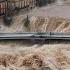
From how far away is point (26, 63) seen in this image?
8.24m

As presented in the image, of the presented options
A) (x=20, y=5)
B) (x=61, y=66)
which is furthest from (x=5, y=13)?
(x=61, y=66)

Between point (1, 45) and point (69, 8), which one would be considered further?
point (69, 8)

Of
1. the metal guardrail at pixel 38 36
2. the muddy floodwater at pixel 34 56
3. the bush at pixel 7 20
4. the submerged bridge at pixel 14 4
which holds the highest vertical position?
the submerged bridge at pixel 14 4

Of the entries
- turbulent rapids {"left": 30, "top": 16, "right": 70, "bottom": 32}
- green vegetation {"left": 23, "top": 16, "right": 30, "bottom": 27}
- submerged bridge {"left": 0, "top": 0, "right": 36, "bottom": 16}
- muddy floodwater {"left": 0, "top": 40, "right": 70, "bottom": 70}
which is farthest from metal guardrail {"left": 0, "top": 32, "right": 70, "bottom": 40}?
submerged bridge {"left": 0, "top": 0, "right": 36, "bottom": 16}

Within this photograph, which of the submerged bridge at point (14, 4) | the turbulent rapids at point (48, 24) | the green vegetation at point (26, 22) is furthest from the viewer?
the submerged bridge at point (14, 4)

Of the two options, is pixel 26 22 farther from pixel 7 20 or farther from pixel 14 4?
pixel 14 4

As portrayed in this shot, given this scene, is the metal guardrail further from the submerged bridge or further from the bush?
the submerged bridge

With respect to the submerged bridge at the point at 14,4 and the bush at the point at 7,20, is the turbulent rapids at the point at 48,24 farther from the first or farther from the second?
the submerged bridge at the point at 14,4

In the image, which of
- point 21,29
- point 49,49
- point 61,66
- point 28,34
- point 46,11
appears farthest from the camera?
point 46,11

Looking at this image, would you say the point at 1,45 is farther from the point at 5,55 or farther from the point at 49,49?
the point at 49,49

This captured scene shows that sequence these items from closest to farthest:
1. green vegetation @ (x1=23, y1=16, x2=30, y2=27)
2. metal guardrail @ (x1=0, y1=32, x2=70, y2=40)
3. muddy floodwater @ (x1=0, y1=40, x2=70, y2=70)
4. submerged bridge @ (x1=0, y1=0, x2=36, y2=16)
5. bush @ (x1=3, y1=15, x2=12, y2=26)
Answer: muddy floodwater @ (x1=0, y1=40, x2=70, y2=70) < metal guardrail @ (x1=0, y1=32, x2=70, y2=40) < green vegetation @ (x1=23, y1=16, x2=30, y2=27) < bush @ (x1=3, y1=15, x2=12, y2=26) < submerged bridge @ (x1=0, y1=0, x2=36, y2=16)

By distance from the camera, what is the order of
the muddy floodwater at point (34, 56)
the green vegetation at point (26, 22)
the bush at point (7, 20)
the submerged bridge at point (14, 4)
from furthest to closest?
the submerged bridge at point (14, 4) < the bush at point (7, 20) < the green vegetation at point (26, 22) < the muddy floodwater at point (34, 56)

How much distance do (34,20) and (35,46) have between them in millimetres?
2630

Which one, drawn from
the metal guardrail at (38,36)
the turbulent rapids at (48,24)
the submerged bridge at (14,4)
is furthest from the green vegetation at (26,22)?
the metal guardrail at (38,36)
